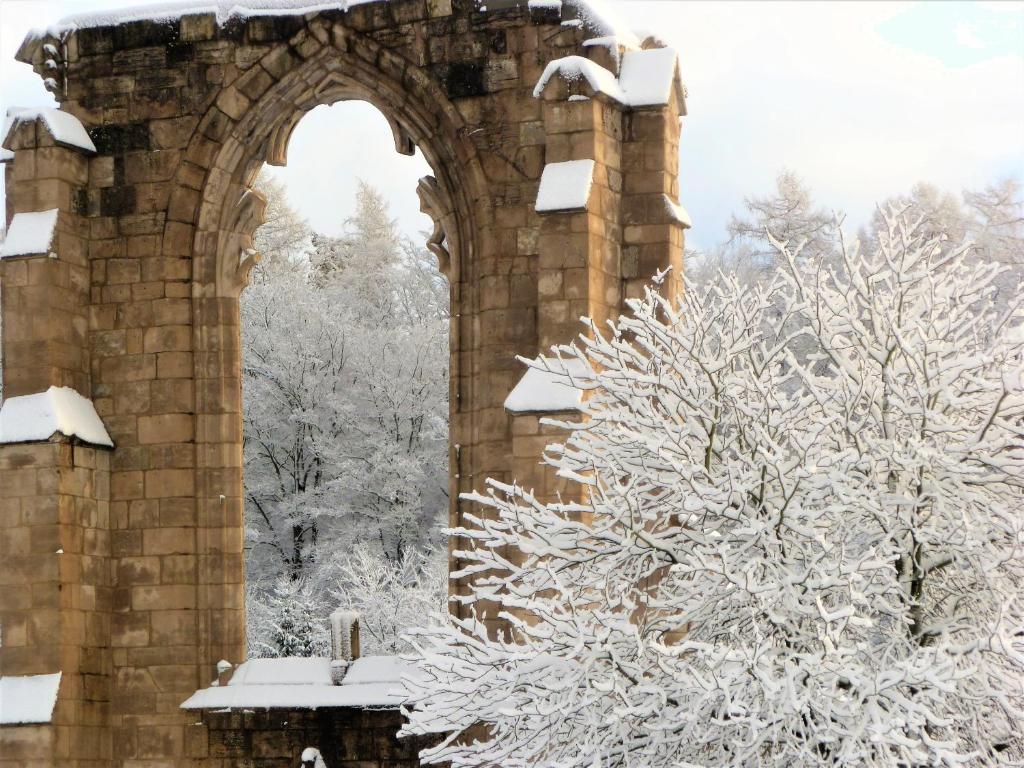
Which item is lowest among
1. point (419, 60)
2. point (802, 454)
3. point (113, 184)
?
point (802, 454)

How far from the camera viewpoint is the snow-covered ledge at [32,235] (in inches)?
488

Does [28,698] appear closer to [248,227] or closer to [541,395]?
[248,227]

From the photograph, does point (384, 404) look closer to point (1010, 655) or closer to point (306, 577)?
point (306, 577)

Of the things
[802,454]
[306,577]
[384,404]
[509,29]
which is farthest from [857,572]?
[384,404]

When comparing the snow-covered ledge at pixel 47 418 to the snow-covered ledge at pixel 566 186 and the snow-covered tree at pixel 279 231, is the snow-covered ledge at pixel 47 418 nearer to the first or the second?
the snow-covered ledge at pixel 566 186

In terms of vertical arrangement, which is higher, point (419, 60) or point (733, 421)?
point (419, 60)

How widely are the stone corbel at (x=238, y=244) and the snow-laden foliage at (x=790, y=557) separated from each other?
444 centimetres

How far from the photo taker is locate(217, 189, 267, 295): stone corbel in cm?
1269

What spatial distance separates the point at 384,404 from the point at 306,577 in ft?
10.5

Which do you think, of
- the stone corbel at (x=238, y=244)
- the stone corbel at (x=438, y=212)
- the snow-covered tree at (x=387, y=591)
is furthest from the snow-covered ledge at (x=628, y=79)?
the snow-covered tree at (x=387, y=591)

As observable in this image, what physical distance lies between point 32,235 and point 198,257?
1.18 metres

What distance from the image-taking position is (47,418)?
477 inches

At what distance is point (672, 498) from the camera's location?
8617 mm

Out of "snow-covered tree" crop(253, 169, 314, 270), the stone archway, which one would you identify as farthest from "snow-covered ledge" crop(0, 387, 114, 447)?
"snow-covered tree" crop(253, 169, 314, 270)
